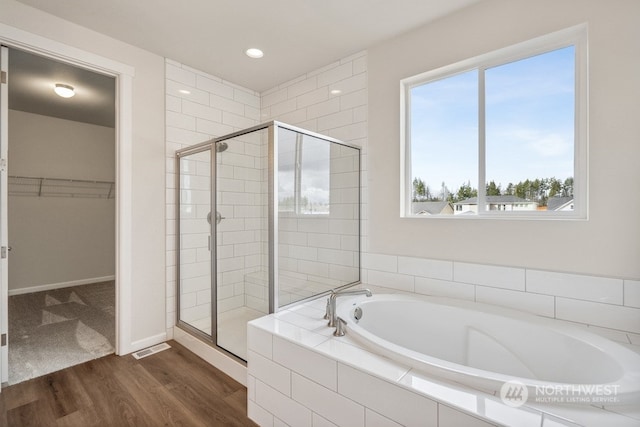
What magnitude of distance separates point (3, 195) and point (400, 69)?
114 inches

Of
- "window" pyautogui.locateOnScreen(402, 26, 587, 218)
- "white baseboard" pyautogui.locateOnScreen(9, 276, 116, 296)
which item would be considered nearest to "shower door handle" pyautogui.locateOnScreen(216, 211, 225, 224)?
"window" pyautogui.locateOnScreen(402, 26, 587, 218)

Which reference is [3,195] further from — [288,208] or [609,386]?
[609,386]

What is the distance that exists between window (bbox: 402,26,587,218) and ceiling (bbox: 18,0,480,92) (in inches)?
18.4

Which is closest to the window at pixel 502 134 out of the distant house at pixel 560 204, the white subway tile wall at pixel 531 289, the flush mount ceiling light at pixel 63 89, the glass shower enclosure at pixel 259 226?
the distant house at pixel 560 204

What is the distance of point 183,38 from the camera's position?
7.86ft

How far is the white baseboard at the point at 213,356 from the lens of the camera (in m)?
2.11

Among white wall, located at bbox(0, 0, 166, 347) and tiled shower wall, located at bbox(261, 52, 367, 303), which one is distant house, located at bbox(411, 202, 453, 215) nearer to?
tiled shower wall, located at bbox(261, 52, 367, 303)

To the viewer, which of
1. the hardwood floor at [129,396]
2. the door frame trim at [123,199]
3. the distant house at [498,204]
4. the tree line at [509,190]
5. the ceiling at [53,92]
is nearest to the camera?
the hardwood floor at [129,396]

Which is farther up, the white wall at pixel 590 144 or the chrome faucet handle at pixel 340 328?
the white wall at pixel 590 144

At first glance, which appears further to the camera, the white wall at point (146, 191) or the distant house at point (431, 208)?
the white wall at point (146, 191)

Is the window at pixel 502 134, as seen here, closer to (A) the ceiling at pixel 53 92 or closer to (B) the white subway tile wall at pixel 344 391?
(B) the white subway tile wall at pixel 344 391

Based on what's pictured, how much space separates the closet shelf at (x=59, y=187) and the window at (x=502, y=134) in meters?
4.41

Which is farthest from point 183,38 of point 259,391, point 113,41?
point 259,391

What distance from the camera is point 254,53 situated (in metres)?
2.64
